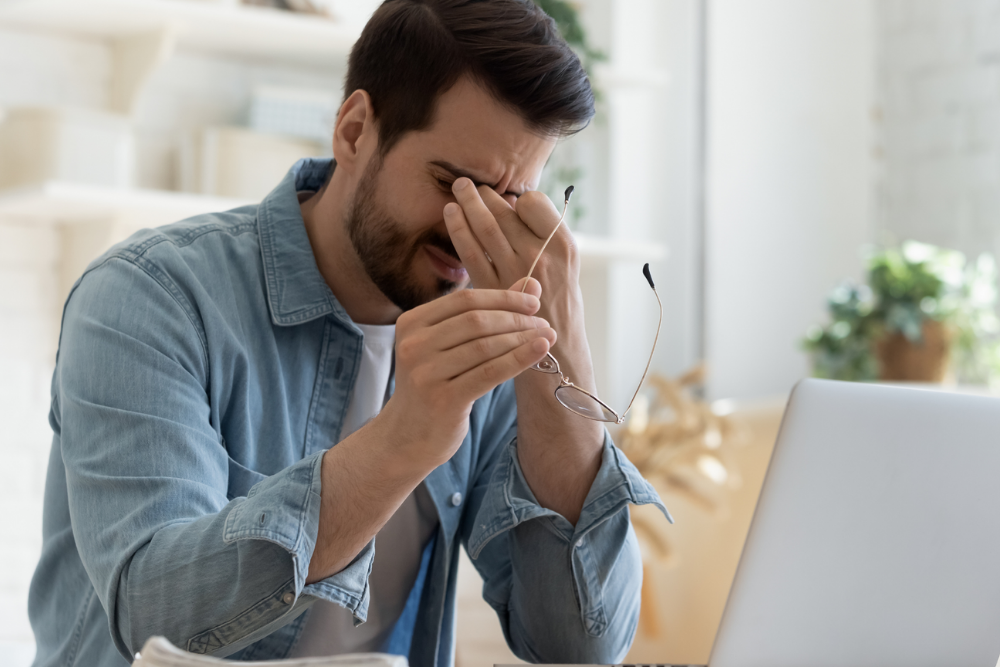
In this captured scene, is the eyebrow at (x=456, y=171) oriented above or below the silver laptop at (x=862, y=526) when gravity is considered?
above

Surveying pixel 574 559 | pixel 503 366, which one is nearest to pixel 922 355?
pixel 574 559

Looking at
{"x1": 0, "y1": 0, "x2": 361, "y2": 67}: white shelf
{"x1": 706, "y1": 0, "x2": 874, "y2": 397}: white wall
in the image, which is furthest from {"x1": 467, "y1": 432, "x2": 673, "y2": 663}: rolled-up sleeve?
{"x1": 706, "y1": 0, "x2": 874, "y2": 397}: white wall

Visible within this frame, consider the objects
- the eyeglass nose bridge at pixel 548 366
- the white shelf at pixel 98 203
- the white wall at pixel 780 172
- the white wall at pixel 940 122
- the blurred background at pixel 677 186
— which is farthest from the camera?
the white wall at pixel 780 172

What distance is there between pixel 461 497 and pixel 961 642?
0.54 m

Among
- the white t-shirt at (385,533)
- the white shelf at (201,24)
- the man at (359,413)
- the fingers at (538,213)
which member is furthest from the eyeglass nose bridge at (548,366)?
the white shelf at (201,24)

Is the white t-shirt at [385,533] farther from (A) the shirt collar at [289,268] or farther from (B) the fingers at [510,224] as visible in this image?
(B) the fingers at [510,224]

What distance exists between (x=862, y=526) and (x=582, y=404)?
282mm

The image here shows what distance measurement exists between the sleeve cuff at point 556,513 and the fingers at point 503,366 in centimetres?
28

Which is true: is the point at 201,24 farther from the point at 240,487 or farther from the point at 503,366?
the point at 503,366

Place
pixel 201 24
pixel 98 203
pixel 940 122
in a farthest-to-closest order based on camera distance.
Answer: pixel 940 122 < pixel 201 24 < pixel 98 203

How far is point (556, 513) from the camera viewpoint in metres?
0.99

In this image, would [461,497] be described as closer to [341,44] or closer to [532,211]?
[532,211]

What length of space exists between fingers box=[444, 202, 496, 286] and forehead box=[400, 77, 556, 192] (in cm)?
6

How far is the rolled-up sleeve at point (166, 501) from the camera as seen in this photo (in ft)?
2.52
